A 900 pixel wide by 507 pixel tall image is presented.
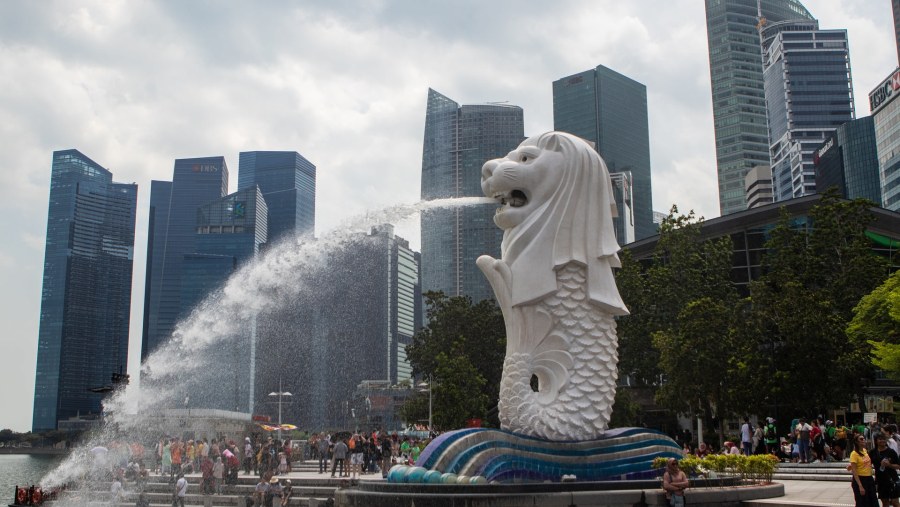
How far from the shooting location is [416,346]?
43156 mm

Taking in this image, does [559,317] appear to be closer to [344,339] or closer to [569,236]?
[569,236]

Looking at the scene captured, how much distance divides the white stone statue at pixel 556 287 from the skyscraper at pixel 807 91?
140222mm

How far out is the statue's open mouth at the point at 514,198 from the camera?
1725cm

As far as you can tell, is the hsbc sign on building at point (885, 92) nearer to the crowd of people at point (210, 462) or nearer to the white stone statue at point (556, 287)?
the crowd of people at point (210, 462)

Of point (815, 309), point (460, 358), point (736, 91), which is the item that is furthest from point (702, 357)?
point (736, 91)

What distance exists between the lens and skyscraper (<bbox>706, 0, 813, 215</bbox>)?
174 metres

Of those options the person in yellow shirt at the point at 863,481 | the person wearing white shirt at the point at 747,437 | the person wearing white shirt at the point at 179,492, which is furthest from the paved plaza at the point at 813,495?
the person wearing white shirt at the point at 747,437

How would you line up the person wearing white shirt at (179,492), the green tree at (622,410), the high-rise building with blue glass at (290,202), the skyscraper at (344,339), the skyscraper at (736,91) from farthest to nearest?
1. the high-rise building with blue glass at (290,202)
2. the skyscraper at (736,91)
3. the skyscraper at (344,339)
4. the green tree at (622,410)
5. the person wearing white shirt at (179,492)

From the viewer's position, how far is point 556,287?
1638 centimetres

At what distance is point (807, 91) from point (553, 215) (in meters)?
150

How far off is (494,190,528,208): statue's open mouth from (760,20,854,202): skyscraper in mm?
140321

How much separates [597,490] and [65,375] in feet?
508

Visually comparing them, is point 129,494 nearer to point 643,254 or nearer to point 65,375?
point 643,254

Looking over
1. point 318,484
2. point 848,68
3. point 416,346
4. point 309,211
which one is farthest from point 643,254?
point 309,211
